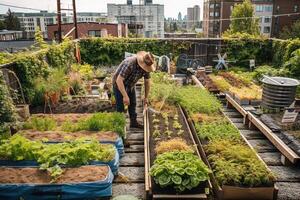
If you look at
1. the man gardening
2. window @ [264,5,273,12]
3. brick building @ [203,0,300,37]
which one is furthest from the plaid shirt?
window @ [264,5,273,12]

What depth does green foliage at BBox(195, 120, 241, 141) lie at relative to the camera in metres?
4.58

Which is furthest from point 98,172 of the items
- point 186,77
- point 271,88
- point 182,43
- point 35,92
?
point 182,43

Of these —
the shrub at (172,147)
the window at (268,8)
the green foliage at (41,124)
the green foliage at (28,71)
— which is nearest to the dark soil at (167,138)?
the shrub at (172,147)

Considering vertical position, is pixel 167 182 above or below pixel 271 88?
below

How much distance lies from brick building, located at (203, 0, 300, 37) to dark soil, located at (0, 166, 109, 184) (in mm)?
44246

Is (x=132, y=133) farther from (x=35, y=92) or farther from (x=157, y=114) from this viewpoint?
(x=35, y=92)

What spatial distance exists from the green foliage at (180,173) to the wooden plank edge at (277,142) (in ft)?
5.22

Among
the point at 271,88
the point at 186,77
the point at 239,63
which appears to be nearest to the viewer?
the point at 271,88

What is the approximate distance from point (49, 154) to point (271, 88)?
15.1 feet

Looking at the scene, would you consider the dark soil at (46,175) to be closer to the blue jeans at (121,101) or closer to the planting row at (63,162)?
the planting row at (63,162)

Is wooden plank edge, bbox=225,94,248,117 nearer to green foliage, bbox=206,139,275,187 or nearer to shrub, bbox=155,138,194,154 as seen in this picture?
green foliage, bbox=206,139,275,187

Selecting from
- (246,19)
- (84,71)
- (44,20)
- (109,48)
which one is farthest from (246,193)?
(44,20)

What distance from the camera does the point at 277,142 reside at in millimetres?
4676

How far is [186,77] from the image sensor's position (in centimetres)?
1043
